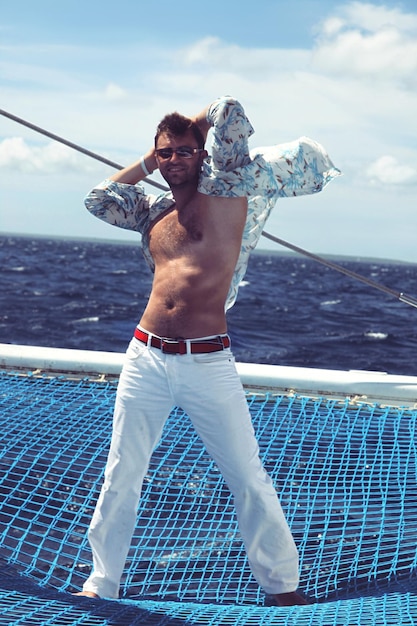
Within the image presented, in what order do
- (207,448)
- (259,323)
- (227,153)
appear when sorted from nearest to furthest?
(227,153), (207,448), (259,323)

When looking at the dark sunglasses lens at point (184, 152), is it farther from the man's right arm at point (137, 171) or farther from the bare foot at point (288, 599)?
the bare foot at point (288, 599)

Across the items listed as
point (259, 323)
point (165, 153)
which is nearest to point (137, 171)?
point (165, 153)

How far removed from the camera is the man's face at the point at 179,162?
301cm

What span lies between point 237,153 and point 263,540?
148 cm

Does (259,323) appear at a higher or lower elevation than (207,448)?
lower

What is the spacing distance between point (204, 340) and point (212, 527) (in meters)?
1.79

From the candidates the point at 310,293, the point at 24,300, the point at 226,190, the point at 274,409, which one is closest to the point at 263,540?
the point at 226,190

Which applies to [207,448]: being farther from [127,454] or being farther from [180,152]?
[180,152]

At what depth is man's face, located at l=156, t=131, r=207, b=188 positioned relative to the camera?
3006mm

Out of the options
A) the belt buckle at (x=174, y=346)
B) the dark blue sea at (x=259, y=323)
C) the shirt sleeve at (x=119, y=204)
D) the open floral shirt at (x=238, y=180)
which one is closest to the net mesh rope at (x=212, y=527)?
the belt buckle at (x=174, y=346)

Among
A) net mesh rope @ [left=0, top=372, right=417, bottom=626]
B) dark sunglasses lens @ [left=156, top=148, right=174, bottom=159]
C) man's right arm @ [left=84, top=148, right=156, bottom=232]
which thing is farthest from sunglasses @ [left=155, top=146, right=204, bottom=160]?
net mesh rope @ [left=0, top=372, right=417, bottom=626]

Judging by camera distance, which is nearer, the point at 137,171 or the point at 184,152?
the point at 184,152

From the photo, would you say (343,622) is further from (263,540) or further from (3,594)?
(3,594)

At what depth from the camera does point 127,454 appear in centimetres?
309
